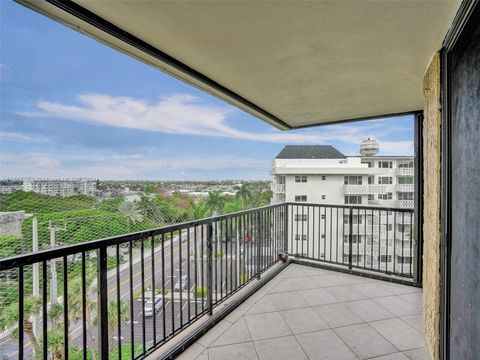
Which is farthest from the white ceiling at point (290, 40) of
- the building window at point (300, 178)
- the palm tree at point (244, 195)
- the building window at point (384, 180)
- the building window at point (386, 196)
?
the building window at point (384, 180)

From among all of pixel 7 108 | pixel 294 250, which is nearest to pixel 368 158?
pixel 294 250

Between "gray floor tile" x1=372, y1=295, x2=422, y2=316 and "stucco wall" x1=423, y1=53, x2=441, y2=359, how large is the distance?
54 centimetres

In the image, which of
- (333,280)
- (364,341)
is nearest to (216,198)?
(333,280)

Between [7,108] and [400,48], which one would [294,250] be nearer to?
[400,48]

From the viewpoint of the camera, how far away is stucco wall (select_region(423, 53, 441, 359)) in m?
1.75

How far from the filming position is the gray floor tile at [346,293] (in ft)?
9.56

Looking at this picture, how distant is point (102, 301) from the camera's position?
4.85 feet

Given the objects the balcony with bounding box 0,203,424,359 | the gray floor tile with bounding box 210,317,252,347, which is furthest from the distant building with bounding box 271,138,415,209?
the gray floor tile with bounding box 210,317,252,347

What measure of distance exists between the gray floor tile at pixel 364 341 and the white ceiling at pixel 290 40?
232 centimetres

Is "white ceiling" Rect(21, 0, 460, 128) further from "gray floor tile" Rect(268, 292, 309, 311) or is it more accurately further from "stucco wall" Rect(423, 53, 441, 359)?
"gray floor tile" Rect(268, 292, 309, 311)

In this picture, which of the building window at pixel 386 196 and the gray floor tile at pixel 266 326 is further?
the building window at pixel 386 196

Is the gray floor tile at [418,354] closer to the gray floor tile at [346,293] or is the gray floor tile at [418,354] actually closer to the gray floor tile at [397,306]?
the gray floor tile at [397,306]

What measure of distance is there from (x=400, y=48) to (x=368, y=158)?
9.27 m

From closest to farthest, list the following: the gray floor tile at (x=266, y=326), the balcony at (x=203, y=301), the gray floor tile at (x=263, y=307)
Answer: the balcony at (x=203, y=301), the gray floor tile at (x=266, y=326), the gray floor tile at (x=263, y=307)
